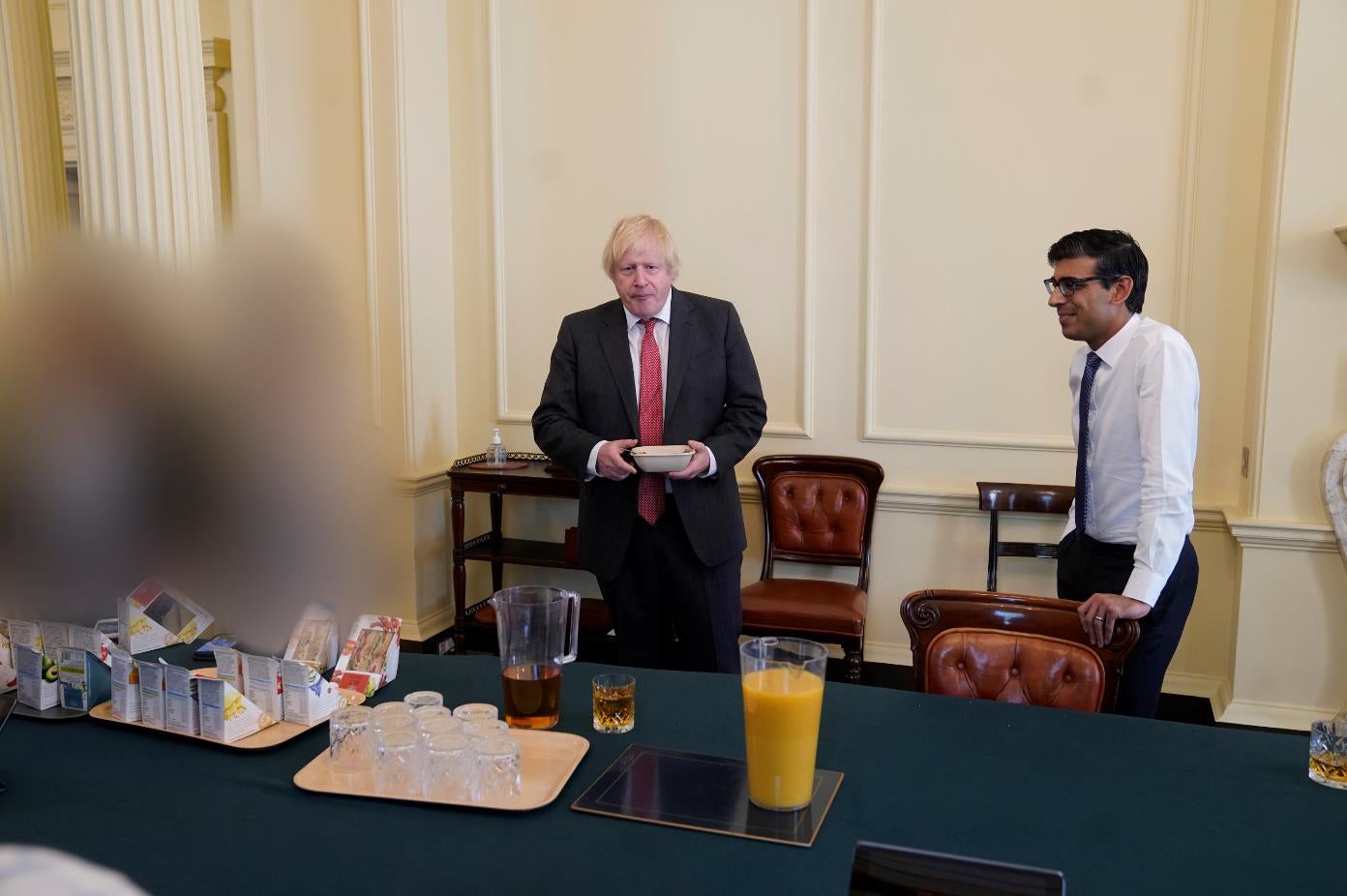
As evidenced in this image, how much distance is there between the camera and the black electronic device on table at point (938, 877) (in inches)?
34.0

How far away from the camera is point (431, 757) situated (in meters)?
1.29

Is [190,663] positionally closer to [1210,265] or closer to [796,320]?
[796,320]

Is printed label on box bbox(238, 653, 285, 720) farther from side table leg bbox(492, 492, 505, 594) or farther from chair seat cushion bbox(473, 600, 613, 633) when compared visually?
side table leg bbox(492, 492, 505, 594)

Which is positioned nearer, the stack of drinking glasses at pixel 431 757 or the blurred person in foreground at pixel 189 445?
the blurred person in foreground at pixel 189 445

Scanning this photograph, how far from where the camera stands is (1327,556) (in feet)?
11.0

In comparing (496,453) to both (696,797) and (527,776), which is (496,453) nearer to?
(527,776)

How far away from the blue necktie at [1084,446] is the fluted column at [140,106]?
1.91 metres

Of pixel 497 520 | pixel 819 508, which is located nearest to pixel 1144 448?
pixel 819 508

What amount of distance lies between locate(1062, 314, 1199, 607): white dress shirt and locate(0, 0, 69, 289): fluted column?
200cm

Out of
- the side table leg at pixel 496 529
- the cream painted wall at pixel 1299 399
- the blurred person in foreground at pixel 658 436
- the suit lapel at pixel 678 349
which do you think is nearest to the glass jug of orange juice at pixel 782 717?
the blurred person in foreground at pixel 658 436

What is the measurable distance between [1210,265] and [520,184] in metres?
2.76

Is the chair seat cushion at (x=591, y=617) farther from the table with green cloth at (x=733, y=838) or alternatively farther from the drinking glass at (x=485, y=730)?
the drinking glass at (x=485, y=730)

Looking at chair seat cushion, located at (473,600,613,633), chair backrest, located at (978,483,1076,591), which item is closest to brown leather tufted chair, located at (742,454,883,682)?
chair backrest, located at (978,483,1076,591)

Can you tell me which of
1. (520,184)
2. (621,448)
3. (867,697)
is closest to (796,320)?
(520,184)
